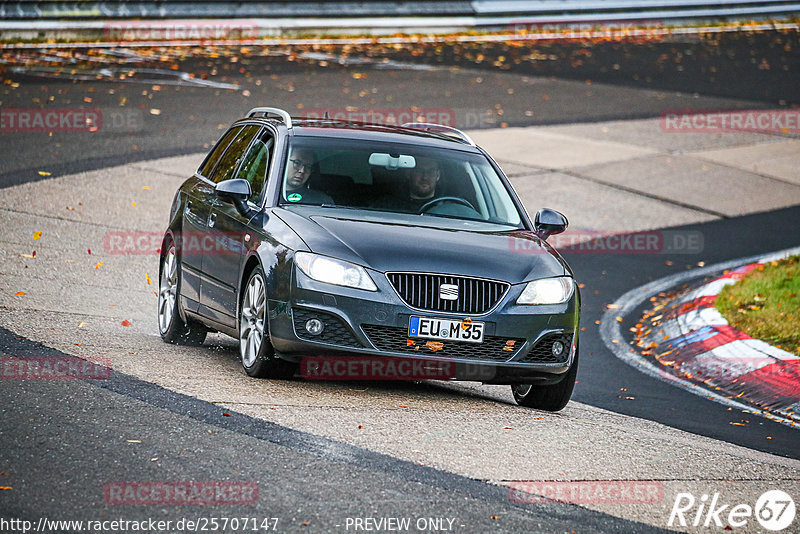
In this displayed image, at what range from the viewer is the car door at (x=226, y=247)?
842 cm

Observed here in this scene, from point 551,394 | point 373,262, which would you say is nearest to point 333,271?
point 373,262

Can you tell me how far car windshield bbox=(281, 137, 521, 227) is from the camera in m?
A: 8.56

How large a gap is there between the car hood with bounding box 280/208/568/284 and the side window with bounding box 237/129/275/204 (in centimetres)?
60

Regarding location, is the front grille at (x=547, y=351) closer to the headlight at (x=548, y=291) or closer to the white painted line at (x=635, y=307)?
the headlight at (x=548, y=291)

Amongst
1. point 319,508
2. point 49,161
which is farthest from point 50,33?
point 319,508

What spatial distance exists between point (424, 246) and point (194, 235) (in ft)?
7.41

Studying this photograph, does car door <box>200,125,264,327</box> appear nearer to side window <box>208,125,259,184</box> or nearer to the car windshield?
side window <box>208,125,259,184</box>

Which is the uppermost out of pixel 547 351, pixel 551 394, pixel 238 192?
pixel 238 192

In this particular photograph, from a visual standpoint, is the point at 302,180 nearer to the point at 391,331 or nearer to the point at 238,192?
the point at 238,192

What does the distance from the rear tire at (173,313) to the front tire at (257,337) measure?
1487 millimetres

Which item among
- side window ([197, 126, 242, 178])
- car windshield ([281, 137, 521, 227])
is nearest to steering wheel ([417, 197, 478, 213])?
car windshield ([281, 137, 521, 227])

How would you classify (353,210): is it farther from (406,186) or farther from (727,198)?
(727,198)

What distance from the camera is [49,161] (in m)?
16.4

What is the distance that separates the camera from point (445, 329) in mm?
7480
